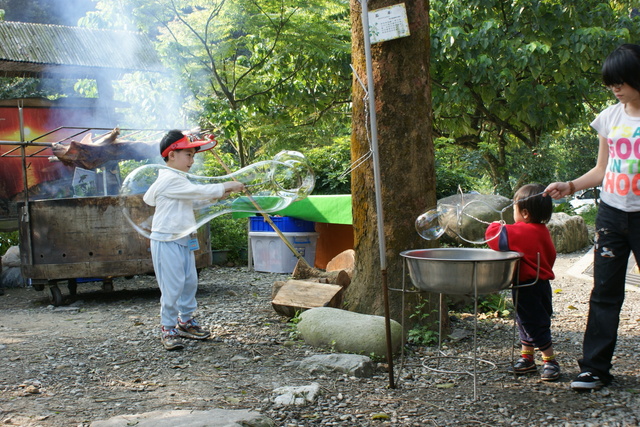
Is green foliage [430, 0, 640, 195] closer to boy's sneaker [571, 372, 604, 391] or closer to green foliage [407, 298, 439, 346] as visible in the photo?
green foliage [407, 298, 439, 346]

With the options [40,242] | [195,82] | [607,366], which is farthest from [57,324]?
[195,82]

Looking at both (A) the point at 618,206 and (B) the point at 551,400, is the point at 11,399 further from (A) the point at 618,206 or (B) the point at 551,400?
(A) the point at 618,206

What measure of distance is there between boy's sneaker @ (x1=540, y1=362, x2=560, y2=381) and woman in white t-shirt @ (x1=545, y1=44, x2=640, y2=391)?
0.59 feet

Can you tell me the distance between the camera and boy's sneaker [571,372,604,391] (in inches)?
141

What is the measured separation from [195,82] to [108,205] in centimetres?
Result: 566

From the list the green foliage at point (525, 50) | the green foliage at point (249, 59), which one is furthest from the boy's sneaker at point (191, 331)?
the green foliage at point (525, 50)

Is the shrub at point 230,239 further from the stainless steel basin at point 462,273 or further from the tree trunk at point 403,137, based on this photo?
the stainless steel basin at point 462,273

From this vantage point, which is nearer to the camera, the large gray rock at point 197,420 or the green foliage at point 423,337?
the large gray rock at point 197,420

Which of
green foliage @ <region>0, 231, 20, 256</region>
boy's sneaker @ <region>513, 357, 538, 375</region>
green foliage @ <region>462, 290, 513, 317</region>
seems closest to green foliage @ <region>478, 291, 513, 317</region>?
green foliage @ <region>462, 290, 513, 317</region>

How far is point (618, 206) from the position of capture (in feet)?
11.5

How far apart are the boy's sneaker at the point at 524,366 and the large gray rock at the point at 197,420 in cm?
171

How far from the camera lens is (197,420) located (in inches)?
116

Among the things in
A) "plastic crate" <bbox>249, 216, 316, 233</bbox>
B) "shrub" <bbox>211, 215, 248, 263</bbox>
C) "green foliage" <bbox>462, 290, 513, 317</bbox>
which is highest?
"plastic crate" <bbox>249, 216, 316, 233</bbox>

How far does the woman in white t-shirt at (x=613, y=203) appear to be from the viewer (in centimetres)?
338
